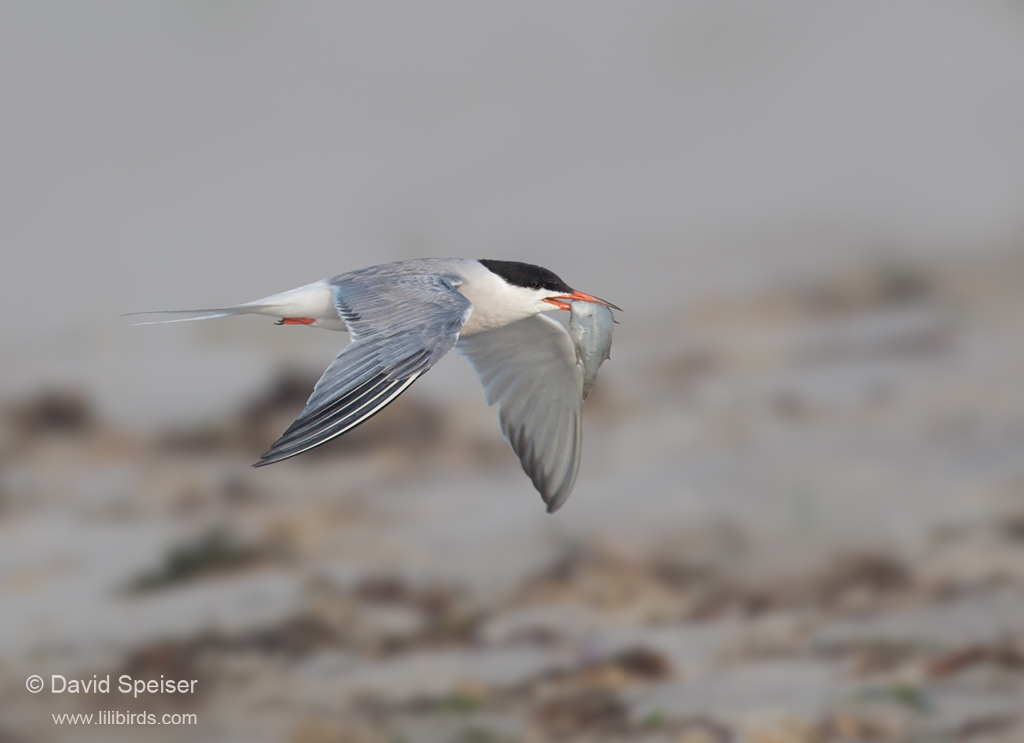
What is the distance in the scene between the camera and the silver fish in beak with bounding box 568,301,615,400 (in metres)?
2.40

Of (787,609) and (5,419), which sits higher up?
(5,419)

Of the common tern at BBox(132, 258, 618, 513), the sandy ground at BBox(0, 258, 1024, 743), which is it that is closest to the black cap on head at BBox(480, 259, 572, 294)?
the common tern at BBox(132, 258, 618, 513)

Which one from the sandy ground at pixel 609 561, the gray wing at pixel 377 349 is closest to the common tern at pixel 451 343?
the gray wing at pixel 377 349

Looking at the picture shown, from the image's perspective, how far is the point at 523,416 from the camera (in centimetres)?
269

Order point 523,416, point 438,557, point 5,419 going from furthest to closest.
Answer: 1. point 438,557
2. point 5,419
3. point 523,416

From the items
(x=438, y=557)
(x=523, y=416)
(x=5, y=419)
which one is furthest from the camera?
(x=438, y=557)

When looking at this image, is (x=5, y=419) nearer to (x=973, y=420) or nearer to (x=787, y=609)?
(x=787, y=609)

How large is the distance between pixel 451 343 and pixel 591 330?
0.56 metres

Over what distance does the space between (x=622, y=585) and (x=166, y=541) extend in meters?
3.20

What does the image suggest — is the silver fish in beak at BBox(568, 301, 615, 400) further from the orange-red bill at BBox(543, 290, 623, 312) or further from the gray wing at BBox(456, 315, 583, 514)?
the gray wing at BBox(456, 315, 583, 514)

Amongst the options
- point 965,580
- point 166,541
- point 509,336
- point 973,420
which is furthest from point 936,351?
point 509,336

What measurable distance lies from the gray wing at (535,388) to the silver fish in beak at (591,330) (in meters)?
0.19

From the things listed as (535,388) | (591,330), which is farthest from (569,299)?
(535,388)

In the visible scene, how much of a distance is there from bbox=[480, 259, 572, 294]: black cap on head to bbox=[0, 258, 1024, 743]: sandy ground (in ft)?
17.8
